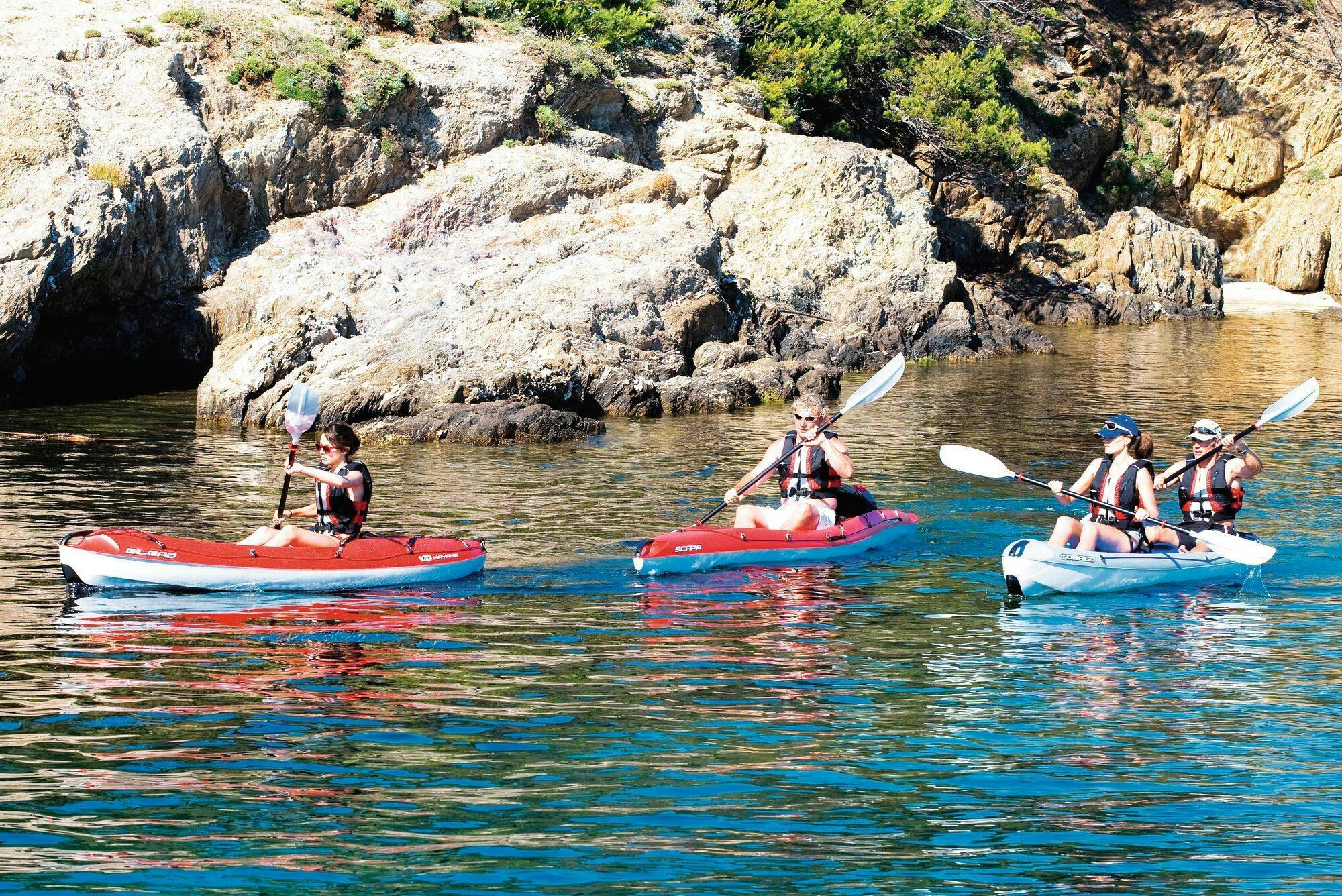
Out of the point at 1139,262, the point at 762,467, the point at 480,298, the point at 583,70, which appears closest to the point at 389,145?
the point at 583,70

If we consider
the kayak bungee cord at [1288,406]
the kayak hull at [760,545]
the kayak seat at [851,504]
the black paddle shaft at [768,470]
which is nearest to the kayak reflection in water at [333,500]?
the kayak hull at [760,545]

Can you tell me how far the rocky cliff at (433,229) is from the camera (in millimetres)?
18625

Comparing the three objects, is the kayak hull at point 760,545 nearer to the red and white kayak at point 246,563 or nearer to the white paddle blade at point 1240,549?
the red and white kayak at point 246,563

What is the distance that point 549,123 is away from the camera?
25.7 meters

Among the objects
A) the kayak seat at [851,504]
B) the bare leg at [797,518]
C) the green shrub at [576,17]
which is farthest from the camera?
the green shrub at [576,17]

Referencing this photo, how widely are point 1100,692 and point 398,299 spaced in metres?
15.0

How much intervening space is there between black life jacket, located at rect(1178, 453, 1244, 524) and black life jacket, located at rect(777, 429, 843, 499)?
10.00 ft

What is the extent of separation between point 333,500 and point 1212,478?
23.6 feet

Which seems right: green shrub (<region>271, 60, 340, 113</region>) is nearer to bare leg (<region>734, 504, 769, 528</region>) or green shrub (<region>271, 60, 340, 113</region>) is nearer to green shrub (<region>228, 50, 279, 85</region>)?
green shrub (<region>228, 50, 279, 85</region>)

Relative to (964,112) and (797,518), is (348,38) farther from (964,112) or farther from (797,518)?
(797,518)

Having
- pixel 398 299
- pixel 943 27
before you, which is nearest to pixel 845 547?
pixel 398 299

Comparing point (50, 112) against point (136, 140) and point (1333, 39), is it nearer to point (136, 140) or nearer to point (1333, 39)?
point (136, 140)

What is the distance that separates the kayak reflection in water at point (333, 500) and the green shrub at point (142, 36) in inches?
594

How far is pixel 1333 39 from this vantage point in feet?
162
